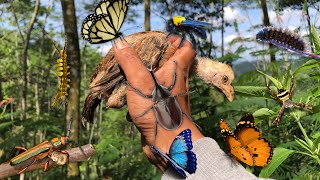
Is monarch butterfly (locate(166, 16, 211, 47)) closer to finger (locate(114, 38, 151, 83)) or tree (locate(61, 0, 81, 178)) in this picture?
finger (locate(114, 38, 151, 83))

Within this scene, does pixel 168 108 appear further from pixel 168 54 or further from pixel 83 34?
pixel 83 34

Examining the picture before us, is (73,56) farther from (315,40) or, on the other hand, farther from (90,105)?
(315,40)

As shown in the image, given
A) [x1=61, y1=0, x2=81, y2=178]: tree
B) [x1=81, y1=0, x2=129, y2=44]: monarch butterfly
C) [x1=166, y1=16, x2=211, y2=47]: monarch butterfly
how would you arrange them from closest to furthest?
[x1=81, y1=0, x2=129, y2=44]: monarch butterfly → [x1=166, y1=16, x2=211, y2=47]: monarch butterfly → [x1=61, y1=0, x2=81, y2=178]: tree

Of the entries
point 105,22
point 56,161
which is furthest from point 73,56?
point 56,161

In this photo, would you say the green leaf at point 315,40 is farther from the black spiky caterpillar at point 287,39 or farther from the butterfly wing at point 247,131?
the butterfly wing at point 247,131

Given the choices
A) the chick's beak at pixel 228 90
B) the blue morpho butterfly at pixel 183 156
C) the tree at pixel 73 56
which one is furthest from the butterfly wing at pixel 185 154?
the tree at pixel 73 56

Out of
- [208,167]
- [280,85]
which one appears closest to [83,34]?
[208,167]

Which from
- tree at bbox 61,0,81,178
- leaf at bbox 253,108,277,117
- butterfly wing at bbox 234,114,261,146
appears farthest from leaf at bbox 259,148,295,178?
tree at bbox 61,0,81,178
